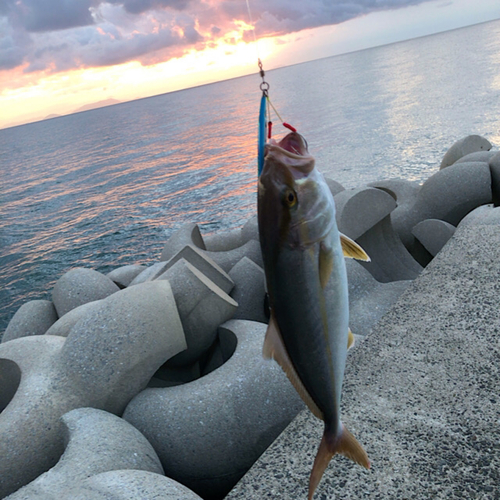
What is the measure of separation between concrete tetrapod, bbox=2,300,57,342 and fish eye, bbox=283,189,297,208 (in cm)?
507

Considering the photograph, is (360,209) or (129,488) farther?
(360,209)

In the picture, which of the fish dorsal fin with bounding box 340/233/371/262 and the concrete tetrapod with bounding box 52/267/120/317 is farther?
the concrete tetrapod with bounding box 52/267/120/317

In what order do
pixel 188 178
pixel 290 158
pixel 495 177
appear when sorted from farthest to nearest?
pixel 188 178, pixel 495 177, pixel 290 158

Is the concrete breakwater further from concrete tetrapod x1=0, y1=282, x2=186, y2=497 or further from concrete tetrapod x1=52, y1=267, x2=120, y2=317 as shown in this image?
concrete tetrapod x1=52, y1=267, x2=120, y2=317

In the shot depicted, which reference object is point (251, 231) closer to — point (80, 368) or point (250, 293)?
point (250, 293)

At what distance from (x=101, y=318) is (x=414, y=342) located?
7.33 feet

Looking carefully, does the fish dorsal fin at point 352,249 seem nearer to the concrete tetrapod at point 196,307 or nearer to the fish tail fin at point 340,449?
the fish tail fin at point 340,449

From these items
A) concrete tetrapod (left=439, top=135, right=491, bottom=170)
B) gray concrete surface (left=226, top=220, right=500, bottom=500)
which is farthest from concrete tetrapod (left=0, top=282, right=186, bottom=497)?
concrete tetrapod (left=439, top=135, right=491, bottom=170)

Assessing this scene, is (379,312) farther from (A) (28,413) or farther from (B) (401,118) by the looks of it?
(B) (401,118)

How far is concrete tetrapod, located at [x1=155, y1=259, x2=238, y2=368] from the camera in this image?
13.1 feet

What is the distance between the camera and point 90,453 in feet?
8.39

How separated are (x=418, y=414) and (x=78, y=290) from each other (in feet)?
14.6

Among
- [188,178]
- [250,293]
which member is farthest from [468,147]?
[188,178]

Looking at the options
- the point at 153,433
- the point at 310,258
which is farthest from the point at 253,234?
the point at 310,258
